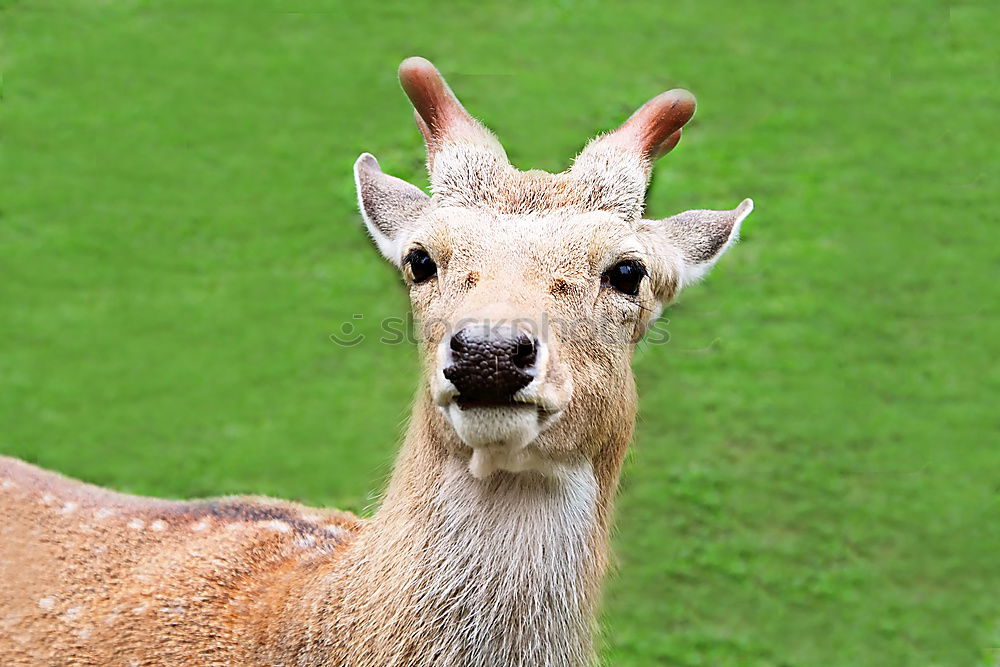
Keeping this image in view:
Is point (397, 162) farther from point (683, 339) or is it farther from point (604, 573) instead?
point (604, 573)

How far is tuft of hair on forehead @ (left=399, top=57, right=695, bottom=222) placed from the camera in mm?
4613

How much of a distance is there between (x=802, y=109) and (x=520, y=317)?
34.5 ft

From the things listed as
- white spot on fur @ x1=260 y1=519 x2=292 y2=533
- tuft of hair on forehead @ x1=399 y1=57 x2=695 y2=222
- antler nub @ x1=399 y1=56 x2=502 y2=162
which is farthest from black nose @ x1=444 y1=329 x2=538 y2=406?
white spot on fur @ x1=260 y1=519 x2=292 y2=533

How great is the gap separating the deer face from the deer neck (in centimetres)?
17

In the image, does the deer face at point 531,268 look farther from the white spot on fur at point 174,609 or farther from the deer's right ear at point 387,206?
the white spot on fur at point 174,609

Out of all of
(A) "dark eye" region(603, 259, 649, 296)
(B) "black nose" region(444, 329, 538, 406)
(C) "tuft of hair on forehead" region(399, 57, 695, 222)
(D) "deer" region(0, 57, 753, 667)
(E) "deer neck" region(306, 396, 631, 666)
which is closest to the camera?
(B) "black nose" region(444, 329, 538, 406)

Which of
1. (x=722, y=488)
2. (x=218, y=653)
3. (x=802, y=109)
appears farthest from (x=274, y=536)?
(x=802, y=109)

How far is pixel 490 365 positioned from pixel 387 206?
164 cm

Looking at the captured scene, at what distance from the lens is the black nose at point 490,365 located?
3.65 metres

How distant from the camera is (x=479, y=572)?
13.8 feet

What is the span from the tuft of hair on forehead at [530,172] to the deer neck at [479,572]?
3.26 feet

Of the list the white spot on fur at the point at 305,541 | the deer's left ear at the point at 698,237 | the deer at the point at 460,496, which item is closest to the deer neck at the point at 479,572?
the deer at the point at 460,496

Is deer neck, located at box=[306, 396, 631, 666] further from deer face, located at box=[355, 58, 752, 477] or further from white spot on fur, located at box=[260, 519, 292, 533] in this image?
white spot on fur, located at box=[260, 519, 292, 533]

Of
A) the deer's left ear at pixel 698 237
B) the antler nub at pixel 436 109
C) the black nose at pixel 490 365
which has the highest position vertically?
the antler nub at pixel 436 109
